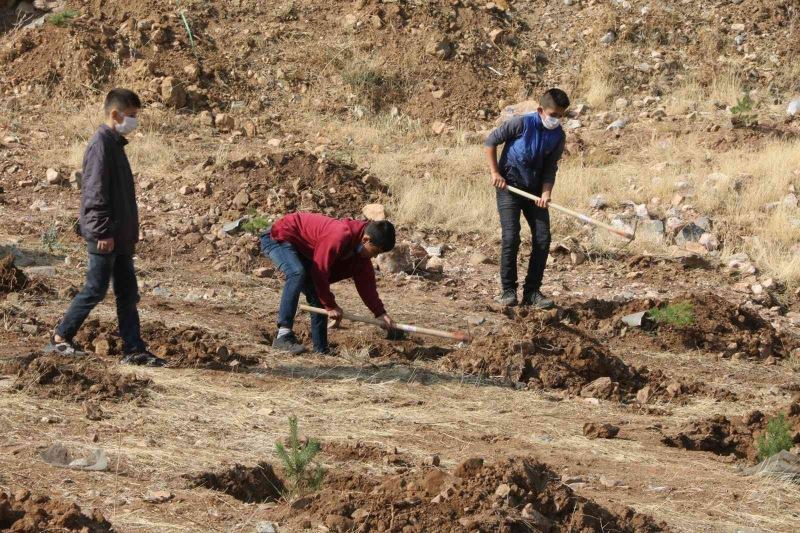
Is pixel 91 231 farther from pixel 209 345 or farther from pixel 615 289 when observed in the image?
pixel 615 289

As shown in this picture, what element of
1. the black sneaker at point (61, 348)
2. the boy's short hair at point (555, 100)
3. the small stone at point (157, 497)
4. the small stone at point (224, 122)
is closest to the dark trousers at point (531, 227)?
the boy's short hair at point (555, 100)

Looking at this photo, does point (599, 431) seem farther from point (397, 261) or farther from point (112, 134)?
point (397, 261)

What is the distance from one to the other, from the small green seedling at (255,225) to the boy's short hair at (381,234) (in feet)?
13.0

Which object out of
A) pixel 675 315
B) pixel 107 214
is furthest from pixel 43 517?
pixel 675 315

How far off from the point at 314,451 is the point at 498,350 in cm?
279

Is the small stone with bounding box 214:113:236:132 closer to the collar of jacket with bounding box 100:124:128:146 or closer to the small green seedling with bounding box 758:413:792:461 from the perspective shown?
the collar of jacket with bounding box 100:124:128:146

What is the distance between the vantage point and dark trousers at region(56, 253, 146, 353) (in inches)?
236

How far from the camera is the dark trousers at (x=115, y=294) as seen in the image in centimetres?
600

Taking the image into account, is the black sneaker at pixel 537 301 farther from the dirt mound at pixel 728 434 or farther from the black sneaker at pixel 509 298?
the dirt mound at pixel 728 434

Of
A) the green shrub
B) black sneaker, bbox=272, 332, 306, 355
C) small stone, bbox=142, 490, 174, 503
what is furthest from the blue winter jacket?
A: the green shrub

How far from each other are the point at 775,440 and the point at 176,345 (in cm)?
347

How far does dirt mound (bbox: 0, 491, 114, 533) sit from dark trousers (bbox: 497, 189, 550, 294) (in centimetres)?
502

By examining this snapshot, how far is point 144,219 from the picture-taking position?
35.2 ft

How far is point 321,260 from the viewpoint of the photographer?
655 cm
